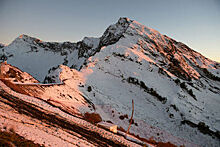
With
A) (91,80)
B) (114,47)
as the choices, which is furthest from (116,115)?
(114,47)

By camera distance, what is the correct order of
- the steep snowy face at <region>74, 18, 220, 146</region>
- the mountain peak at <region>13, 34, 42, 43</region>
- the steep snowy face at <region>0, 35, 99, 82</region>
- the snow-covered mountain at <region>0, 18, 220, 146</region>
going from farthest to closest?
1. the mountain peak at <region>13, 34, 42, 43</region>
2. the steep snowy face at <region>0, 35, 99, 82</region>
3. the steep snowy face at <region>74, 18, 220, 146</region>
4. the snow-covered mountain at <region>0, 18, 220, 146</region>

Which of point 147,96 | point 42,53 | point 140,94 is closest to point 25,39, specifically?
point 42,53

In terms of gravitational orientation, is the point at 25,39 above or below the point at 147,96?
above

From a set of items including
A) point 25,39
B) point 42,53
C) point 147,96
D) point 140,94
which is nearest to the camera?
point 147,96

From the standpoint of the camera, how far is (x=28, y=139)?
4832mm

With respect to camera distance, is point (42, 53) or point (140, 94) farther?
point (42, 53)

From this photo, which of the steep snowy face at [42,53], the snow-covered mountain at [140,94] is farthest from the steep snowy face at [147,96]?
the steep snowy face at [42,53]

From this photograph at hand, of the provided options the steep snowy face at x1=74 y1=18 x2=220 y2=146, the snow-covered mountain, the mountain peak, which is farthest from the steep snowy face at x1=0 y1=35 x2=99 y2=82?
the steep snowy face at x1=74 y1=18 x2=220 y2=146

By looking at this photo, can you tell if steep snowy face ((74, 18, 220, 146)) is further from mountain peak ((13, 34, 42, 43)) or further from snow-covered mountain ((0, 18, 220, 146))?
mountain peak ((13, 34, 42, 43))

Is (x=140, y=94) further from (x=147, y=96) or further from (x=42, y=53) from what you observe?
(x=42, y=53)

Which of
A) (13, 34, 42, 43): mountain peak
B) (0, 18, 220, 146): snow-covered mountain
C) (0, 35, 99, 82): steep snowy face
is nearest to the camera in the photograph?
(0, 18, 220, 146): snow-covered mountain

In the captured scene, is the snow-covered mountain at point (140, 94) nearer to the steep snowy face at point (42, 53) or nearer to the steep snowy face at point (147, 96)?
the steep snowy face at point (147, 96)

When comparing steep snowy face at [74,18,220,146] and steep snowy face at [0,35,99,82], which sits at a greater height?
steep snowy face at [0,35,99,82]

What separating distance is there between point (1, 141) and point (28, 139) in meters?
1.15
